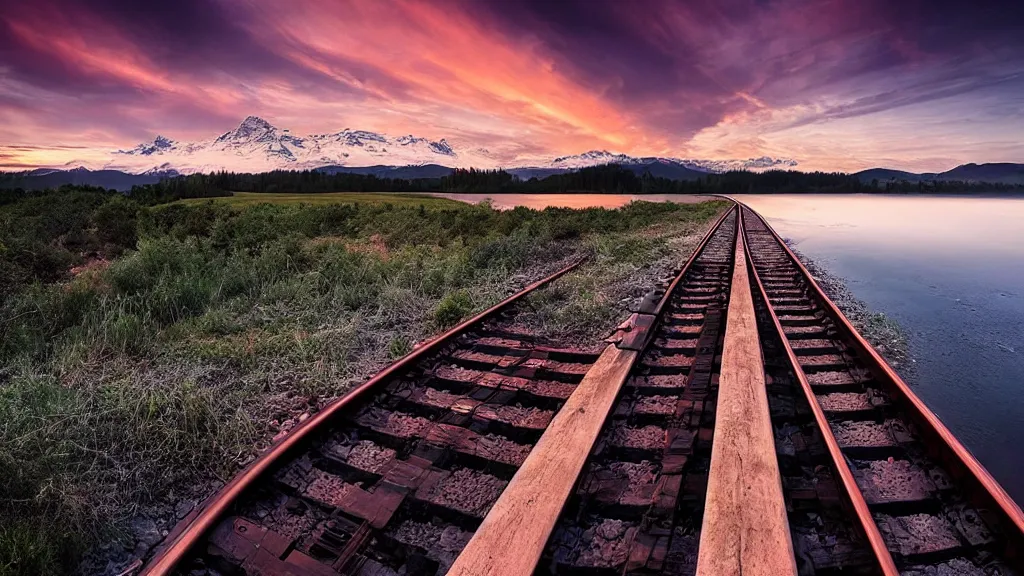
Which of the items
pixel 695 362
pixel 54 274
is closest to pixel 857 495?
pixel 695 362

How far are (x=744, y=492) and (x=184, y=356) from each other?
5.44 metres

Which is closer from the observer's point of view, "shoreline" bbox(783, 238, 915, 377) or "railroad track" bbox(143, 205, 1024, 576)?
"railroad track" bbox(143, 205, 1024, 576)

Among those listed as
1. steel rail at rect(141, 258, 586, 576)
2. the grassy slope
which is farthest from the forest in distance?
steel rail at rect(141, 258, 586, 576)

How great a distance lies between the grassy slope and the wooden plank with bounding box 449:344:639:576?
6.74 feet

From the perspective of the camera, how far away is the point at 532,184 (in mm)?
135375

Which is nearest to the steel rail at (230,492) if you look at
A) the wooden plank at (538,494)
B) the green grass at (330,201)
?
the wooden plank at (538,494)

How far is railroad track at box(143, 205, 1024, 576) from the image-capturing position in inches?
91.8

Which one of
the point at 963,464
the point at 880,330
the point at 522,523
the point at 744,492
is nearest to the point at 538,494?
the point at 522,523

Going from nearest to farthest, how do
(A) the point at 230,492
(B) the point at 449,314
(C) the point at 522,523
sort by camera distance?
(C) the point at 522,523, (A) the point at 230,492, (B) the point at 449,314

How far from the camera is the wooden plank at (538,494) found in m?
2.15

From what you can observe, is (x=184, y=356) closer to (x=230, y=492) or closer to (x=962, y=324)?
(x=230, y=492)

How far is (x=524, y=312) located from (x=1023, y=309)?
9.33 m

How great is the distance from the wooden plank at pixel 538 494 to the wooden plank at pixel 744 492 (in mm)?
672

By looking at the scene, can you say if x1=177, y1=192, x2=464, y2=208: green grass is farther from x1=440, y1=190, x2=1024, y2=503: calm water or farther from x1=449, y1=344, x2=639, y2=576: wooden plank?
x1=449, y1=344, x2=639, y2=576: wooden plank
